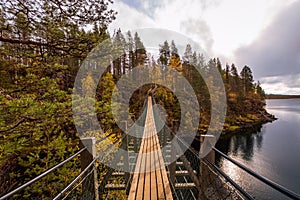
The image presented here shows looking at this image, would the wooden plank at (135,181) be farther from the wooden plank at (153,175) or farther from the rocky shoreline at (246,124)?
the rocky shoreline at (246,124)

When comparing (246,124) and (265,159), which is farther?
(246,124)

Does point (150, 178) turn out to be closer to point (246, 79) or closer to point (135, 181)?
point (135, 181)

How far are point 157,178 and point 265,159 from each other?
15666mm

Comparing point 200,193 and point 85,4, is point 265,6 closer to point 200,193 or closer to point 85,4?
point 85,4

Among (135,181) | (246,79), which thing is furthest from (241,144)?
(246,79)

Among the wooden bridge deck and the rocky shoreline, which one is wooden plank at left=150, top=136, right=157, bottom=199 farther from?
the rocky shoreline

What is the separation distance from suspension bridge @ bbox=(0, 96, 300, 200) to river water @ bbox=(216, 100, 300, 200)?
854 cm

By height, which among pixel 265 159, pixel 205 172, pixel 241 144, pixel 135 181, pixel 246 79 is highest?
pixel 246 79

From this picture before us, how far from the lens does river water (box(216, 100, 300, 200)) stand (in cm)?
1018

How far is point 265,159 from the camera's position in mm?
14062

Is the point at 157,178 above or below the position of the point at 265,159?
above

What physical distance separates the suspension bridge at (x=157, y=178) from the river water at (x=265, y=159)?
854cm

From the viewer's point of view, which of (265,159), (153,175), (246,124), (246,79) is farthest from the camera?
(246,79)

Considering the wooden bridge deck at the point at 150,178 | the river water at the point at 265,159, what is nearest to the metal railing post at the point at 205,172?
the wooden bridge deck at the point at 150,178
